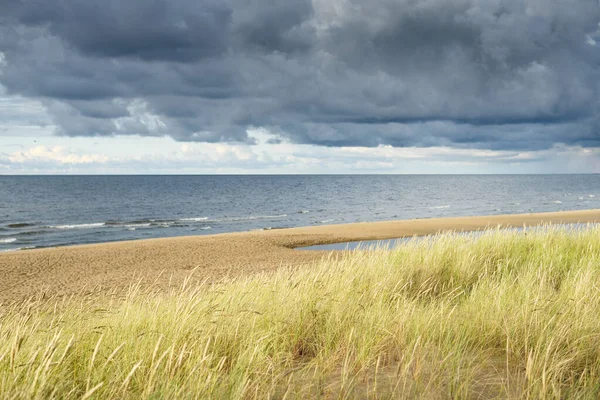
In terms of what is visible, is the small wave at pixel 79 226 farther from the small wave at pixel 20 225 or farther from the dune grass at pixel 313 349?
the dune grass at pixel 313 349

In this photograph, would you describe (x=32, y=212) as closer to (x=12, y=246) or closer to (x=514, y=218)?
(x=12, y=246)

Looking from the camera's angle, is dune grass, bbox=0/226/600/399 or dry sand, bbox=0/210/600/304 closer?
dune grass, bbox=0/226/600/399

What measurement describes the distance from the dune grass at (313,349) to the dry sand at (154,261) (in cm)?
601

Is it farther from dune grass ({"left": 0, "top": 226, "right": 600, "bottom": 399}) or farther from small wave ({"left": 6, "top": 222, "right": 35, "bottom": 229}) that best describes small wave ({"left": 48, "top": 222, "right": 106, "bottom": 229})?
dune grass ({"left": 0, "top": 226, "right": 600, "bottom": 399})

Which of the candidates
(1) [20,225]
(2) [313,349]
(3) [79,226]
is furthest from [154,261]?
(1) [20,225]

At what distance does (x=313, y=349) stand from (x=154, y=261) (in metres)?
17.3

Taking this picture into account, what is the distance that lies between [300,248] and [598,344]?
2196 cm

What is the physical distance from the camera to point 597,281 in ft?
22.9

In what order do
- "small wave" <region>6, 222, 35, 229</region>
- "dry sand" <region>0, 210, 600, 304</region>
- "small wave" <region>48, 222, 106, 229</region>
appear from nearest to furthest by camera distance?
"dry sand" <region>0, 210, 600, 304</region>
"small wave" <region>48, 222, 106, 229</region>
"small wave" <region>6, 222, 35, 229</region>

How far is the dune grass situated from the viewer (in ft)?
11.5

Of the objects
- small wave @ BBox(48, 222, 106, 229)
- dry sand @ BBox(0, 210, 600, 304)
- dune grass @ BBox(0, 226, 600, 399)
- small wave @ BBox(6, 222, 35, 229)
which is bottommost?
small wave @ BBox(48, 222, 106, 229)

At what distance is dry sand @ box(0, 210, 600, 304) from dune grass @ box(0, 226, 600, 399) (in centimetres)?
601

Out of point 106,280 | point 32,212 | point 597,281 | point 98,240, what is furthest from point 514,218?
point 32,212

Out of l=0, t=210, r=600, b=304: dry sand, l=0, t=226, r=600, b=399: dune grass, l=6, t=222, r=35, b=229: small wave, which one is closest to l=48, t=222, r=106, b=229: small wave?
l=6, t=222, r=35, b=229: small wave
